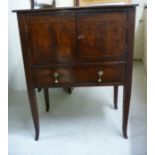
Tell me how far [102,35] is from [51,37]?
0.31 m

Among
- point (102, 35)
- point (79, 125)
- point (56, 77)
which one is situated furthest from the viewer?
point (79, 125)

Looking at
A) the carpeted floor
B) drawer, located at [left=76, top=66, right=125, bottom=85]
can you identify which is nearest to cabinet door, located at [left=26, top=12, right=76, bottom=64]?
drawer, located at [left=76, top=66, right=125, bottom=85]

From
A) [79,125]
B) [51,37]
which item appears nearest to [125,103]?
[79,125]

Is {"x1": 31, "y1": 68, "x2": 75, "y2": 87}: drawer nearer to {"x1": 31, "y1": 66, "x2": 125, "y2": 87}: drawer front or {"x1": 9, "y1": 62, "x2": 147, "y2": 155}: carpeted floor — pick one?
{"x1": 31, "y1": 66, "x2": 125, "y2": 87}: drawer front

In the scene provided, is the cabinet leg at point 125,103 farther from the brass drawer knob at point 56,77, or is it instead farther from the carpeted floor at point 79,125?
the brass drawer knob at point 56,77

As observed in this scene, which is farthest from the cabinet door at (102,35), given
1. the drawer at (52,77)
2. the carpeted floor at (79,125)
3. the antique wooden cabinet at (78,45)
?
the carpeted floor at (79,125)

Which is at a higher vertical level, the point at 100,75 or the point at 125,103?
the point at 100,75

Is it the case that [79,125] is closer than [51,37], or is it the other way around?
[51,37]

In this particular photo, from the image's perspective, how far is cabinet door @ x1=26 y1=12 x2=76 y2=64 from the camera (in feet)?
4.26

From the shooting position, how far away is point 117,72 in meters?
1.42

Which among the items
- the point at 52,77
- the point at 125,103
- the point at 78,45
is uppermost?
the point at 78,45

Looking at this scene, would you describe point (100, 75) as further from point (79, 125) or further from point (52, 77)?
point (79, 125)

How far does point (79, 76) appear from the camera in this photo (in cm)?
144
